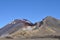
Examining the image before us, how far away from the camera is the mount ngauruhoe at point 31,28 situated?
412 inches

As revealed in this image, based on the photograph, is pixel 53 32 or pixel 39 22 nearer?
pixel 53 32

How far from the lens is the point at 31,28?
37.0ft

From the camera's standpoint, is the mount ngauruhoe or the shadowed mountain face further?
the shadowed mountain face

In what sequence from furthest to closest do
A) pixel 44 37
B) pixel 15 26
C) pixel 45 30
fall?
pixel 15 26, pixel 45 30, pixel 44 37

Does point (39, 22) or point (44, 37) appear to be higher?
point (39, 22)

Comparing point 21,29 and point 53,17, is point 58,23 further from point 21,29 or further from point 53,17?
point 21,29

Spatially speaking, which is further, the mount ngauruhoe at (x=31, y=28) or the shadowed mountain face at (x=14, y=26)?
the shadowed mountain face at (x=14, y=26)

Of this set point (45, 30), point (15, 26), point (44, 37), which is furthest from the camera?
point (15, 26)

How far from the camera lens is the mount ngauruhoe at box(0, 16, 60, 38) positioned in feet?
34.3

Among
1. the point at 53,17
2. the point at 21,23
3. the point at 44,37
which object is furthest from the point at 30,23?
the point at 44,37

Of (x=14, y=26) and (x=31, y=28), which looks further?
(x=14, y=26)

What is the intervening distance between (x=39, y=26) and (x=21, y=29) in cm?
80

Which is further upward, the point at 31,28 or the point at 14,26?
the point at 14,26

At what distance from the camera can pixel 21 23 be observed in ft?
38.2
